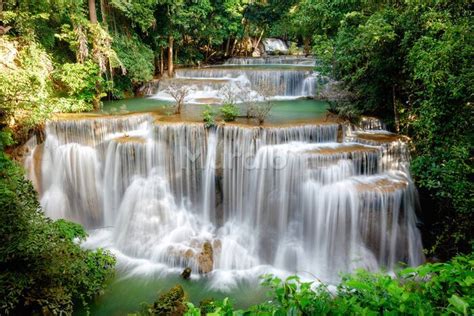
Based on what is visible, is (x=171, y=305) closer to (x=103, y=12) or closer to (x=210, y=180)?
(x=210, y=180)

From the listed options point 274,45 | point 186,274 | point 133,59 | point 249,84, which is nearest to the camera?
point 186,274

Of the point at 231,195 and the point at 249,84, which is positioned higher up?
the point at 249,84

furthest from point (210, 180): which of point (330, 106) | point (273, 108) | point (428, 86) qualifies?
point (428, 86)

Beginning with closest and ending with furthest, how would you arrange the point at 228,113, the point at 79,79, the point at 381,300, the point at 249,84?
the point at 381,300, the point at 228,113, the point at 79,79, the point at 249,84

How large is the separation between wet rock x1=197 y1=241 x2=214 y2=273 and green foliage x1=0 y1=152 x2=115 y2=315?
259 centimetres

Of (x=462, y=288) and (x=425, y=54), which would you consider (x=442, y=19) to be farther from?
(x=462, y=288)

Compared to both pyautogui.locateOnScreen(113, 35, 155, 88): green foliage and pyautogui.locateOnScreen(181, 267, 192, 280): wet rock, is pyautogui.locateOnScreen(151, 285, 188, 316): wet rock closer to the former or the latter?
pyautogui.locateOnScreen(181, 267, 192, 280): wet rock

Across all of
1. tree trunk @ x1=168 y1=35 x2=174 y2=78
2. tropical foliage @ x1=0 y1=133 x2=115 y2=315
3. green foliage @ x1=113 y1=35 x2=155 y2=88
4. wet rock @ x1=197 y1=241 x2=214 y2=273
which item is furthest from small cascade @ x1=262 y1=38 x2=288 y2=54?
tropical foliage @ x1=0 y1=133 x2=115 y2=315

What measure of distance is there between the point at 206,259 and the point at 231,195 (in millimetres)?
1895

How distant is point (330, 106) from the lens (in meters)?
11.2

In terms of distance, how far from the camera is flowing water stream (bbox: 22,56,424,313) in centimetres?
796

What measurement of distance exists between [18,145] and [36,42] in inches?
171

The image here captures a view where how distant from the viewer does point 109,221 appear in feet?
32.2

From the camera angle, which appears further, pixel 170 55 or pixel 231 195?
pixel 170 55
